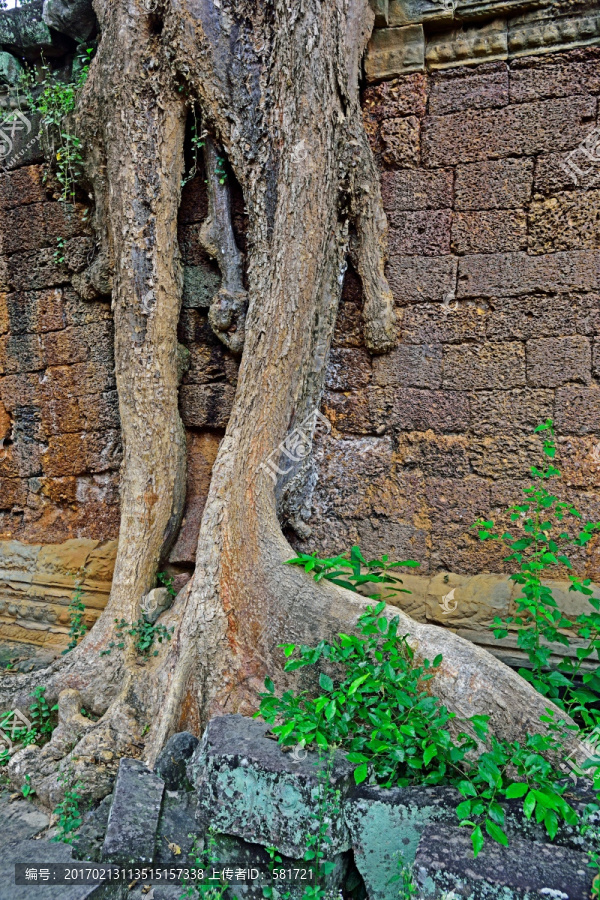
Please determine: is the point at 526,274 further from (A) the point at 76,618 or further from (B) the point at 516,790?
(A) the point at 76,618

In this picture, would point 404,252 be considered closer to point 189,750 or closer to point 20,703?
point 189,750

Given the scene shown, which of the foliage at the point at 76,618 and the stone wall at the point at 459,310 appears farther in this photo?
the foliage at the point at 76,618

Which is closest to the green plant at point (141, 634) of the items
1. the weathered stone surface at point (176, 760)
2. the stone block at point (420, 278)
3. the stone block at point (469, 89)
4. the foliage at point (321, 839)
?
the weathered stone surface at point (176, 760)

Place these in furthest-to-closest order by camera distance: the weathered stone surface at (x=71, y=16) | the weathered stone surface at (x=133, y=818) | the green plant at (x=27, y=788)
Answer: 1. the weathered stone surface at (x=71, y=16)
2. the green plant at (x=27, y=788)
3. the weathered stone surface at (x=133, y=818)

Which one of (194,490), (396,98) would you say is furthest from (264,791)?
(396,98)

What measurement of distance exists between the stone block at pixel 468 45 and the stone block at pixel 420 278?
1041 millimetres

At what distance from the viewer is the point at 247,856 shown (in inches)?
85.4

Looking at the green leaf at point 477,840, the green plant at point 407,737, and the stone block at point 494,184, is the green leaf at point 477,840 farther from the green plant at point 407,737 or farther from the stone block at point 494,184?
the stone block at point 494,184

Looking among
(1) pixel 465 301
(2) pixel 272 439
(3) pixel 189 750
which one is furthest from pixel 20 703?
(1) pixel 465 301

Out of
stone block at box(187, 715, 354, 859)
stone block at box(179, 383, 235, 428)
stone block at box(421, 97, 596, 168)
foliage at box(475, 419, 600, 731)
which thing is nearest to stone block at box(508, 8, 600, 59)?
stone block at box(421, 97, 596, 168)

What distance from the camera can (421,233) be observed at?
345 cm

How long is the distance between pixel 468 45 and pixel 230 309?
6.10ft

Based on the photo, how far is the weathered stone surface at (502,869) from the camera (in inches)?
68.1

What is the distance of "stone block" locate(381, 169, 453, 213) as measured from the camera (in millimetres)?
3412
